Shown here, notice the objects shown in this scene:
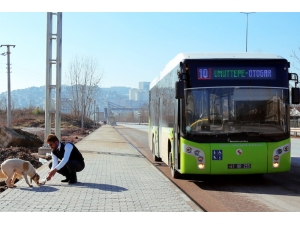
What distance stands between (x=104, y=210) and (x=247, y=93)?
5158 mm

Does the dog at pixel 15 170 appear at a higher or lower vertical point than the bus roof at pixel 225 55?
lower

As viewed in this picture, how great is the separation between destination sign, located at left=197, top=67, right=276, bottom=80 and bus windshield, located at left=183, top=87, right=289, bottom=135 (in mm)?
274

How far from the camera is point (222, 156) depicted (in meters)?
11.2

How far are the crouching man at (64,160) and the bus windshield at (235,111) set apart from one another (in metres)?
2.83

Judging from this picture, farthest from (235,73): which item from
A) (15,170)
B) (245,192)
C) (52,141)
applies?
(15,170)

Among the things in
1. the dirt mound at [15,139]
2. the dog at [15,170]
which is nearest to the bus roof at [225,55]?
the dog at [15,170]

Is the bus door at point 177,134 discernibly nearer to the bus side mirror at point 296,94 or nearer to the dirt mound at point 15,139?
the bus side mirror at point 296,94

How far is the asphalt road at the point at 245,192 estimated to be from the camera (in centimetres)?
894

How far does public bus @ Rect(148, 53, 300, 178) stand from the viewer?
11195 millimetres

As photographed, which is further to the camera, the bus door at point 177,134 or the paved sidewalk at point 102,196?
the bus door at point 177,134

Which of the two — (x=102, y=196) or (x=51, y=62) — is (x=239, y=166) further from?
(x=51, y=62)

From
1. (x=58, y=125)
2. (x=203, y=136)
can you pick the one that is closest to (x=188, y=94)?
(x=203, y=136)
